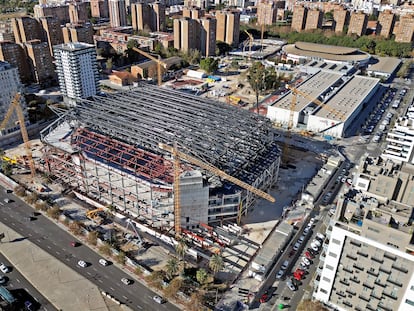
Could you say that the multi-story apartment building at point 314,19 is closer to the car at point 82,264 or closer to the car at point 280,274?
the car at point 280,274

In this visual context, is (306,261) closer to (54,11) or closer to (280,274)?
(280,274)

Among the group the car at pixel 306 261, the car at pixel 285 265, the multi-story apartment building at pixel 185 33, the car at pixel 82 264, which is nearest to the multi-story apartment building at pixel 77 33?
the multi-story apartment building at pixel 185 33

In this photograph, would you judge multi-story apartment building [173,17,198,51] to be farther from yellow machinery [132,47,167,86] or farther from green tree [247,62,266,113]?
green tree [247,62,266,113]

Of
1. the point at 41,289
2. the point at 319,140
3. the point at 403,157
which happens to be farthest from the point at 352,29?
the point at 41,289

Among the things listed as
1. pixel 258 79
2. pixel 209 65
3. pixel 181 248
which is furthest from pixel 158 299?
pixel 209 65

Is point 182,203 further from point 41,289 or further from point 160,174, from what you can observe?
point 41,289

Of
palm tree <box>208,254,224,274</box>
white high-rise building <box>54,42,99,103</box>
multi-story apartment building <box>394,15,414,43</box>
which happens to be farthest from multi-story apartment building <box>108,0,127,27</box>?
palm tree <box>208,254,224,274</box>
